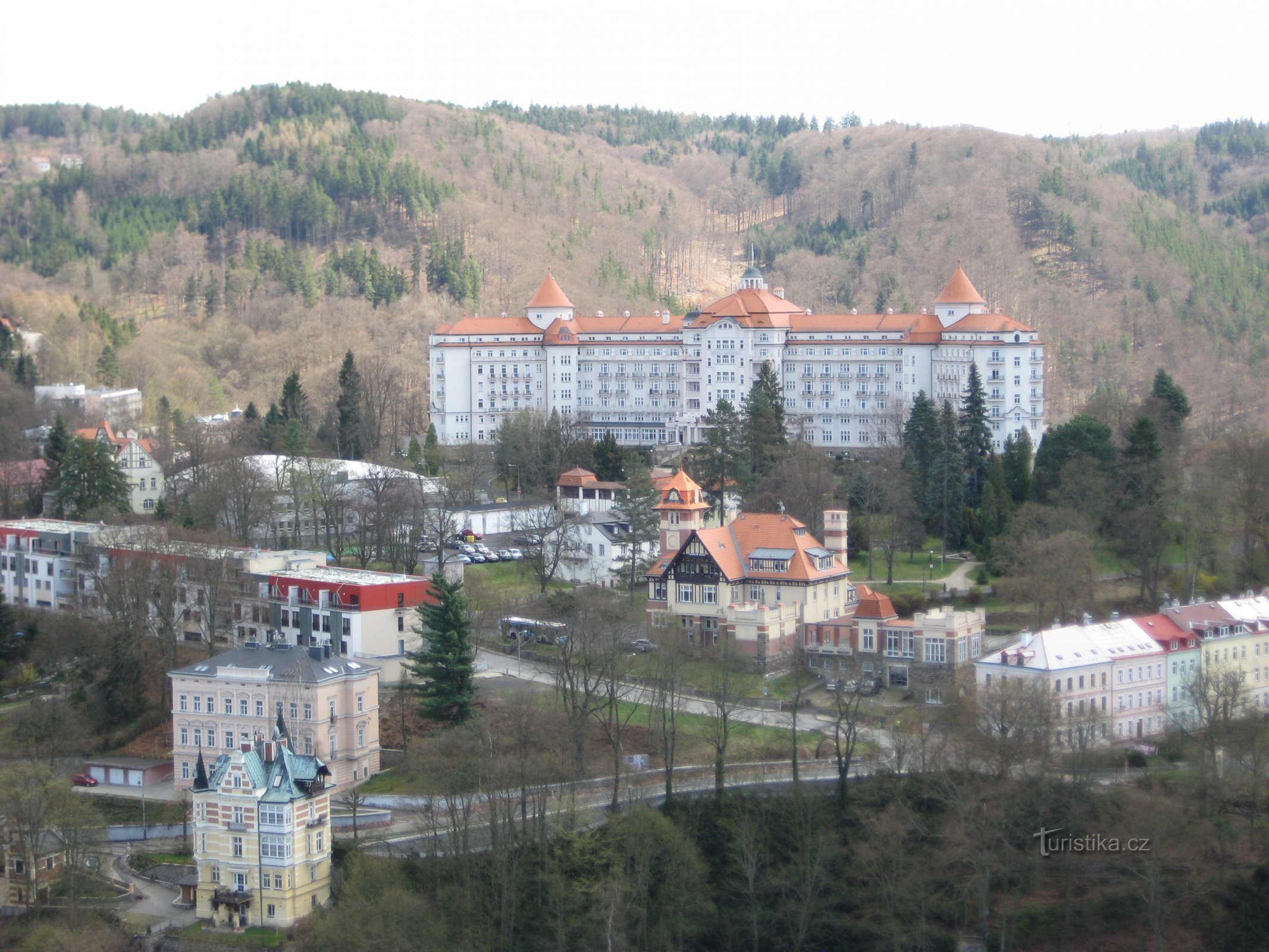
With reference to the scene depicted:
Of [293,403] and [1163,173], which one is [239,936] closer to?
[293,403]

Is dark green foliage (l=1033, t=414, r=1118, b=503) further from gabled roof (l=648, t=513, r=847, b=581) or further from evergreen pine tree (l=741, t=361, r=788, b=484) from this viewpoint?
gabled roof (l=648, t=513, r=847, b=581)

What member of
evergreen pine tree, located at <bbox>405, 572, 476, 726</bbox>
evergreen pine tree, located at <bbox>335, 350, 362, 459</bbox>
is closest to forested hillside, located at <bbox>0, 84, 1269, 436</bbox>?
evergreen pine tree, located at <bbox>335, 350, 362, 459</bbox>

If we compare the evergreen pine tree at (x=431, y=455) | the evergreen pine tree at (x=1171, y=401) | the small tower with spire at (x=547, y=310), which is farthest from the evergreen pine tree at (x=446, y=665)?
the small tower with spire at (x=547, y=310)

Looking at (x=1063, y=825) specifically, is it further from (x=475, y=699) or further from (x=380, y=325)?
(x=380, y=325)

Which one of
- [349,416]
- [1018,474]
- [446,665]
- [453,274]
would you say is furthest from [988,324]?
[453,274]

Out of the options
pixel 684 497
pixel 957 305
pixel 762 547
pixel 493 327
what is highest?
pixel 957 305

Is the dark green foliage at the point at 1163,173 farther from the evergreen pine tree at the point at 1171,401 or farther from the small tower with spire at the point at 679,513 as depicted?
the small tower with spire at the point at 679,513
